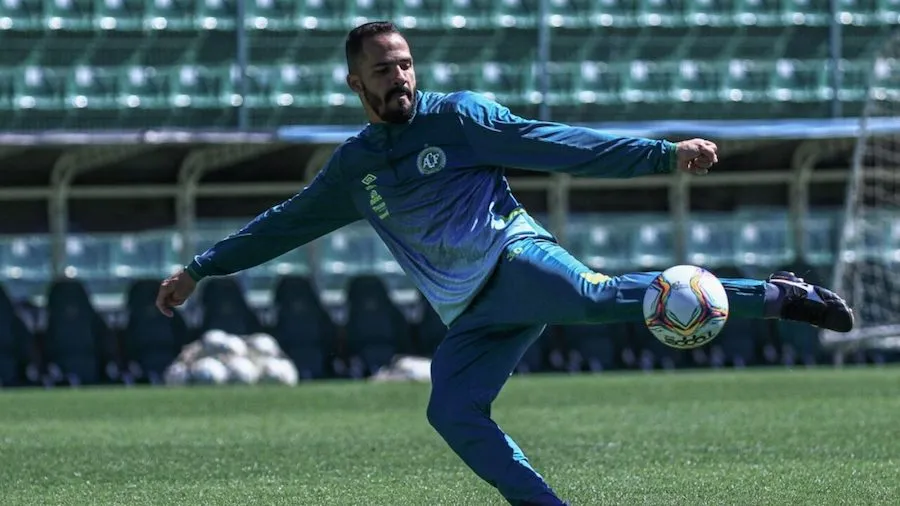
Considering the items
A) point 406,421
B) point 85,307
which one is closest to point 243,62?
point 85,307

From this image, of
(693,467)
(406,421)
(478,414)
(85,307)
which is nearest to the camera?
(478,414)

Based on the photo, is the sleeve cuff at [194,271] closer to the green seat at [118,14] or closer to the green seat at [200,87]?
the green seat at [200,87]

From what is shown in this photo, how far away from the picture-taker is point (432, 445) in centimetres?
1324

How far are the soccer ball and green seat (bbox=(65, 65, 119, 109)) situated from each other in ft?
76.2

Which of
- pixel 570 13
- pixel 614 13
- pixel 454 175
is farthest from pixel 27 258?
pixel 454 175

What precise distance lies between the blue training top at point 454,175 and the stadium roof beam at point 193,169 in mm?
20663

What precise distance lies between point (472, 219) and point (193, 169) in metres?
22.5

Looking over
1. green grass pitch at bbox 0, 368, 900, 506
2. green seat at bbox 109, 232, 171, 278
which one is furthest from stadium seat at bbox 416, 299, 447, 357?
green grass pitch at bbox 0, 368, 900, 506

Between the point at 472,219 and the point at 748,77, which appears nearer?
the point at 472,219

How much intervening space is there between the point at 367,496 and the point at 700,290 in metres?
3.39

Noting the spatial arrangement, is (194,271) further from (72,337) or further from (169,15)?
(169,15)

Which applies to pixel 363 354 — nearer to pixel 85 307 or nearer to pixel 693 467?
pixel 85 307

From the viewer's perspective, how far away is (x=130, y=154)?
27953 millimetres

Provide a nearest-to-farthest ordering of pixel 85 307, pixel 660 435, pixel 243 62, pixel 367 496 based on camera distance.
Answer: pixel 367 496 → pixel 660 435 → pixel 85 307 → pixel 243 62
